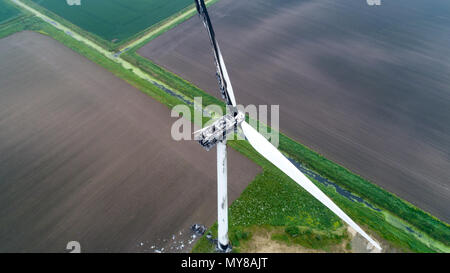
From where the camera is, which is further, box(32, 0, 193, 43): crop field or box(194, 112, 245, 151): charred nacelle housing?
box(32, 0, 193, 43): crop field

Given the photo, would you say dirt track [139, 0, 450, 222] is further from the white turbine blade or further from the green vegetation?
the white turbine blade

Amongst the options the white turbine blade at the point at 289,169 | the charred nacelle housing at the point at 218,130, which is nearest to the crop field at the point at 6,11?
the charred nacelle housing at the point at 218,130

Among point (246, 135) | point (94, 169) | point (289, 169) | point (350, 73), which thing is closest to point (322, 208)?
point (289, 169)

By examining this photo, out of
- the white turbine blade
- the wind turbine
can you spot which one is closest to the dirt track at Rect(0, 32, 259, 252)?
the wind turbine

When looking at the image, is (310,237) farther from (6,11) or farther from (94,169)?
(6,11)

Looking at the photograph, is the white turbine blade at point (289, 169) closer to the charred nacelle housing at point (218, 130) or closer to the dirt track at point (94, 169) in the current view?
the charred nacelle housing at point (218, 130)

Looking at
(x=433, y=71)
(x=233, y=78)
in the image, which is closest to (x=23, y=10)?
(x=233, y=78)

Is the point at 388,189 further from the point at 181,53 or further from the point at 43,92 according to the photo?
the point at 43,92
